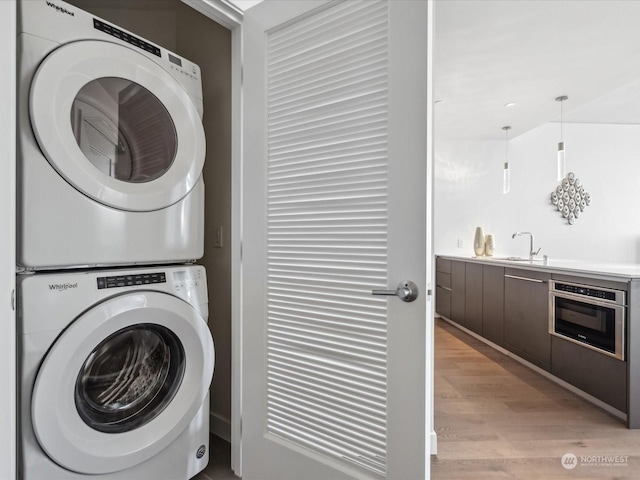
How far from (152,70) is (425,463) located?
1619 mm

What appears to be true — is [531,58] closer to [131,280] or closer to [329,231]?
[329,231]

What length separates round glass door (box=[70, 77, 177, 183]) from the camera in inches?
51.1

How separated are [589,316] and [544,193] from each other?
3164mm

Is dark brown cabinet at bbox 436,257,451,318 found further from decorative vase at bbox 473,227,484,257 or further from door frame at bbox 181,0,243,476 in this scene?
door frame at bbox 181,0,243,476

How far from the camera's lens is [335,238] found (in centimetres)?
133

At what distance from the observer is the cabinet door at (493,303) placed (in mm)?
3576

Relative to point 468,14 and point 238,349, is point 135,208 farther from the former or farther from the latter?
point 468,14

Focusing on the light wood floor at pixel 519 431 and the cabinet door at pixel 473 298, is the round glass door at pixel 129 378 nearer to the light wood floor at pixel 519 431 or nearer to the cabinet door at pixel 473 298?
the light wood floor at pixel 519 431

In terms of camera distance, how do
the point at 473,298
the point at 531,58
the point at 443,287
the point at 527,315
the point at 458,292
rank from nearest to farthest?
1. the point at 531,58
2. the point at 527,315
3. the point at 473,298
4. the point at 458,292
5. the point at 443,287

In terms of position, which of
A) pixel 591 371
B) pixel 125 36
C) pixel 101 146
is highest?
pixel 125 36

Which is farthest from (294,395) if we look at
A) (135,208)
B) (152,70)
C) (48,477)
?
(152,70)

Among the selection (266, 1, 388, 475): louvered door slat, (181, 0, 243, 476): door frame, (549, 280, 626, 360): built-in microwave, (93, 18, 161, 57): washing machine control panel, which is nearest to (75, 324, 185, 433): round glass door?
(181, 0, 243, 476): door frame

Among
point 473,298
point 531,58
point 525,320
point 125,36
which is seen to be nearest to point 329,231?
point 125,36

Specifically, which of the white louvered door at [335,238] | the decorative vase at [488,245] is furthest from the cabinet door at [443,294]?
the white louvered door at [335,238]
